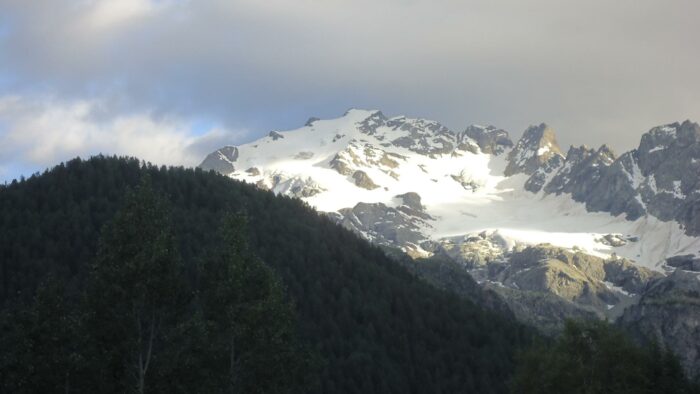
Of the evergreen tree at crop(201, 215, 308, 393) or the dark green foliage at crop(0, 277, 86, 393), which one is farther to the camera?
the evergreen tree at crop(201, 215, 308, 393)

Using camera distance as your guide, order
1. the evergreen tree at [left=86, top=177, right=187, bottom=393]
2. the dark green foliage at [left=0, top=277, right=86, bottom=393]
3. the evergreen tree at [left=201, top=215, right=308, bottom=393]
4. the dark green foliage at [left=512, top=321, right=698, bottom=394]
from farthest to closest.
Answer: the dark green foliage at [left=512, top=321, right=698, bottom=394], the evergreen tree at [left=201, top=215, right=308, bottom=393], the evergreen tree at [left=86, top=177, right=187, bottom=393], the dark green foliage at [left=0, top=277, right=86, bottom=393]

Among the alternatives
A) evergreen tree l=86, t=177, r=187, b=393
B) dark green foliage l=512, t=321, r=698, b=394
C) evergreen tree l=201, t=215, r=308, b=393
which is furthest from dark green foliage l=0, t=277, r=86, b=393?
dark green foliage l=512, t=321, r=698, b=394

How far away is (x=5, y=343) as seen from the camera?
60438 millimetres

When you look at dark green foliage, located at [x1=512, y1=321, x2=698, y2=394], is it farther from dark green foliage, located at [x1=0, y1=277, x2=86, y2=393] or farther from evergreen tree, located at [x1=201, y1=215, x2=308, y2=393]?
dark green foliage, located at [x1=0, y1=277, x2=86, y2=393]

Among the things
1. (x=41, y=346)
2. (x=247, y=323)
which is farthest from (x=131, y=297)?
(x=247, y=323)

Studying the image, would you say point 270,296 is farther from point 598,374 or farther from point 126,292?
point 598,374

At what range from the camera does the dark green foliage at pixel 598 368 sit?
87812mm

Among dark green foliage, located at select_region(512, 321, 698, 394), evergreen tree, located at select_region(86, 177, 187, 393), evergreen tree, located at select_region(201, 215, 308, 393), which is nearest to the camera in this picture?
evergreen tree, located at select_region(86, 177, 187, 393)

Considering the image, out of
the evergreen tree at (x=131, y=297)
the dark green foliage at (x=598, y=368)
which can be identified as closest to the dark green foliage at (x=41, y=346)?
the evergreen tree at (x=131, y=297)

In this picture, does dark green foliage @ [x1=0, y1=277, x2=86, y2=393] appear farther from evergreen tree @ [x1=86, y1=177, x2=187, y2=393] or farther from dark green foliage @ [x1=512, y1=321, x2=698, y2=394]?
dark green foliage @ [x1=512, y1=321, x2=698, y2=394]

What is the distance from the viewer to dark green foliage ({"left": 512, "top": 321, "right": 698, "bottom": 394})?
87.8m

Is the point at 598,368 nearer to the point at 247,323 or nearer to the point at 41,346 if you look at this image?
the point at 247,323

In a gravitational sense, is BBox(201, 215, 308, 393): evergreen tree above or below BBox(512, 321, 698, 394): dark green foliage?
above

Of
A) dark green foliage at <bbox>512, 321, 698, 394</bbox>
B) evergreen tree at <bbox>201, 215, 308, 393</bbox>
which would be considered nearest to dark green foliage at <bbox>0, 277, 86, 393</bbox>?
evergreen tree at <bbox>201, 215, 308, 393</bbox>
